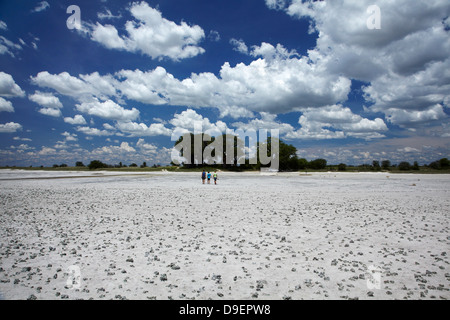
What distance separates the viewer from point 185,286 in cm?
635

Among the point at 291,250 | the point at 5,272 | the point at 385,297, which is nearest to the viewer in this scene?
the point at 385,297

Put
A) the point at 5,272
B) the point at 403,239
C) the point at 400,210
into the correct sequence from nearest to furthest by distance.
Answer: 1. the point at 5,272
2. the point at 403,239
3. the point at 400,210

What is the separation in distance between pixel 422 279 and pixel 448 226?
8.94m

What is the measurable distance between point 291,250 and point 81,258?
25.3 ft

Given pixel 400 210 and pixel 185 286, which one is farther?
pixel 400 210

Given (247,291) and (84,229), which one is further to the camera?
(84,229)

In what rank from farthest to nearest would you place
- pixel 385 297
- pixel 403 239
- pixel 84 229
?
pixel 84 229
pixel 403 239
pixel 385 297
